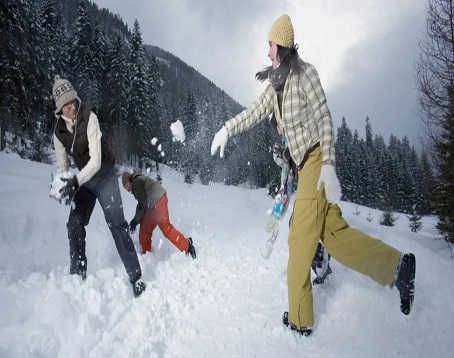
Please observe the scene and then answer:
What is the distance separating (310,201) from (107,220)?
2212mm

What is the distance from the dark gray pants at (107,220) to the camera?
3385mm

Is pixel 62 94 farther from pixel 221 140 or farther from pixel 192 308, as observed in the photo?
pixel 192 308

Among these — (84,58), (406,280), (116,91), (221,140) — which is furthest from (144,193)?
(84,58)

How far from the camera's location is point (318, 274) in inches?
135

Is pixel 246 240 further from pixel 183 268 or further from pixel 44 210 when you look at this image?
pixel 44 210

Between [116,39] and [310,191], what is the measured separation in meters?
35.9

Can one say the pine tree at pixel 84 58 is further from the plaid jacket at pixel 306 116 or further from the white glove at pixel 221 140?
the plaid jacket at pixel 306 116

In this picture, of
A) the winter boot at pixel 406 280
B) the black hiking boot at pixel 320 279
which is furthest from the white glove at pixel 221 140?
the winter boot at pixel 406 280

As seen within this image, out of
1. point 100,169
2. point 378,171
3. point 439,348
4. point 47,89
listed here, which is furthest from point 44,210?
point 378,171

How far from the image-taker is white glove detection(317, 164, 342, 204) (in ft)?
8.46

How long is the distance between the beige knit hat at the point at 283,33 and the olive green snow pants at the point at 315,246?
1.00 meters

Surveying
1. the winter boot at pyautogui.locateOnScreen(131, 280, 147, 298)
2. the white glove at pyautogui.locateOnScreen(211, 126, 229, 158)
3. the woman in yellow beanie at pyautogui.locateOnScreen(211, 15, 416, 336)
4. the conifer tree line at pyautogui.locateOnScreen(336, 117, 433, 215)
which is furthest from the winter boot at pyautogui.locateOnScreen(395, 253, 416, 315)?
the conifer tree line at pyautogui.locateOnScreen(336, 117, 433, 215)

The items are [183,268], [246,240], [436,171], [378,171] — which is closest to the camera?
[183,268]

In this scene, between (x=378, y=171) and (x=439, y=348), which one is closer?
(x=439, y=348)
